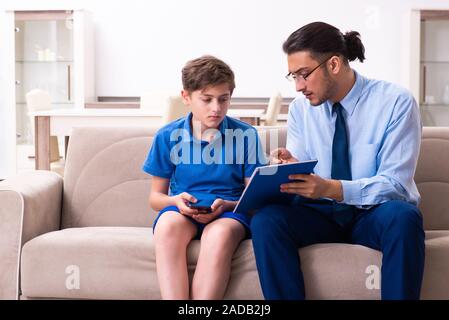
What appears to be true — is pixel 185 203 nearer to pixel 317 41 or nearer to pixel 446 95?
pixel 317 41

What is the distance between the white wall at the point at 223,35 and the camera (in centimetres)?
619

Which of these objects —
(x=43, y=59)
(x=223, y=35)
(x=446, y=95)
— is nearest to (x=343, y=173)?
(x=446, y=95)

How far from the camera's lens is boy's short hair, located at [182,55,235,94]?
6.73 feet

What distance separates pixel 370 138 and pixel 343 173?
5.1 inches

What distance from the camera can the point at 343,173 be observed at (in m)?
2.03

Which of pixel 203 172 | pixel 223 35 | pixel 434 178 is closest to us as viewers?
pixel 203 172

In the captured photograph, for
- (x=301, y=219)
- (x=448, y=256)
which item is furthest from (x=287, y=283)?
(x=448, y=256)

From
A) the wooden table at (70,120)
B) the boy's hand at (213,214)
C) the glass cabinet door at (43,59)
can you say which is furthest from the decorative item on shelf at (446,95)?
the boy's hand at (213,214)

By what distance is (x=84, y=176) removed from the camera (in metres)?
2.47

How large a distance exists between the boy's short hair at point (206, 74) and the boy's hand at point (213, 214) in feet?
1.15

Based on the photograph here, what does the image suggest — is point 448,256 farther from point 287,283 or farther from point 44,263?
point 44,263

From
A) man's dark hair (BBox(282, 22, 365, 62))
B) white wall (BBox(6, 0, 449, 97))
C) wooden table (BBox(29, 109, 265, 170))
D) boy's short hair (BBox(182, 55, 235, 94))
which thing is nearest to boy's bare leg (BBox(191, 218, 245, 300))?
boy's short hair (BBox(182, 55, 235, 94))

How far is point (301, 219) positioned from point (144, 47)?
4.69 m

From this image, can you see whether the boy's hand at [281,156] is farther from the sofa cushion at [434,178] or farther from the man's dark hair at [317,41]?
the sofa cushion at [434,178]
